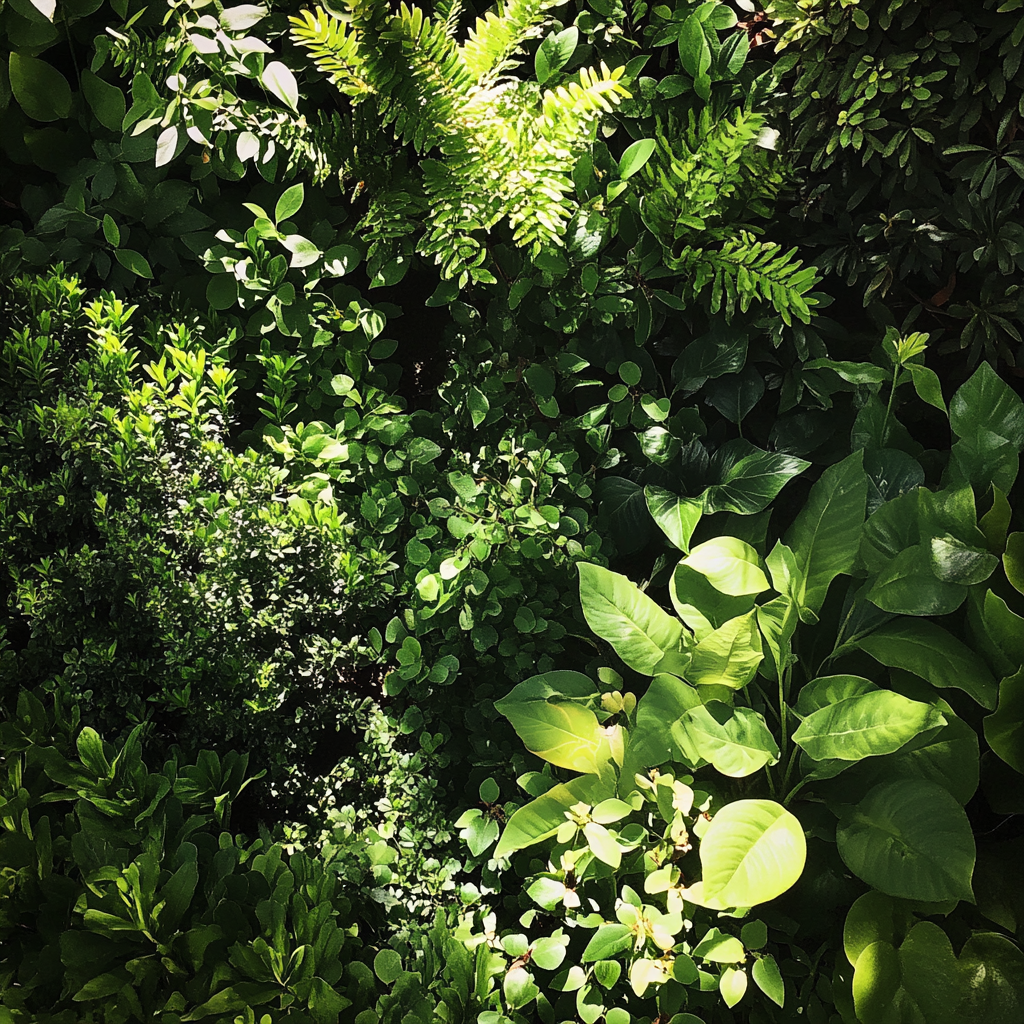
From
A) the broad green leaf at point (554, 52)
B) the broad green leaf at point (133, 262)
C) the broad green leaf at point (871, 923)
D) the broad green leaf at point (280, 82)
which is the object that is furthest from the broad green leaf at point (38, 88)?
the broad green leaf at point (871, 923)

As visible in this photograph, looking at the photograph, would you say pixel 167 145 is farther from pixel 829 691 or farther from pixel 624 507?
pixel 829 691

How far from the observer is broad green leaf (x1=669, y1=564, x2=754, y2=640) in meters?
1.49

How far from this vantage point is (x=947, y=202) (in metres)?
1.51

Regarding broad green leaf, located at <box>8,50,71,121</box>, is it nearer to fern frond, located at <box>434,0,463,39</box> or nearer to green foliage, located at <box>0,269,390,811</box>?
green foliage, located at <box>0,269,390,811</box>

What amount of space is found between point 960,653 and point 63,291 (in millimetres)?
1797

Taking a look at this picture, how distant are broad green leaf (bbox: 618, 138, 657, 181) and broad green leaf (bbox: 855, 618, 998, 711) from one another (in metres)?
1.01

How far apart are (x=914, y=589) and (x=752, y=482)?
37cm

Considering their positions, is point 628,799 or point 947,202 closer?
point 628,799

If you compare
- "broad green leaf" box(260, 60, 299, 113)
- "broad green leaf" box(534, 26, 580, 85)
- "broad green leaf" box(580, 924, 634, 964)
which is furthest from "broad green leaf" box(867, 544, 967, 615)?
"broad green leaf" box(260, 60, 299, 113)

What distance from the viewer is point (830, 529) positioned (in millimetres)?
1462

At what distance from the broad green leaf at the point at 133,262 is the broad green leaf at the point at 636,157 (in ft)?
3.24

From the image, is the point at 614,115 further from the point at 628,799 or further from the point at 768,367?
the point at 628,799

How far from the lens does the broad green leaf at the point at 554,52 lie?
1.48 m

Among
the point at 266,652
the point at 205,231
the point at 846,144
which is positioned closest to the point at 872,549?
the point at 846,144
